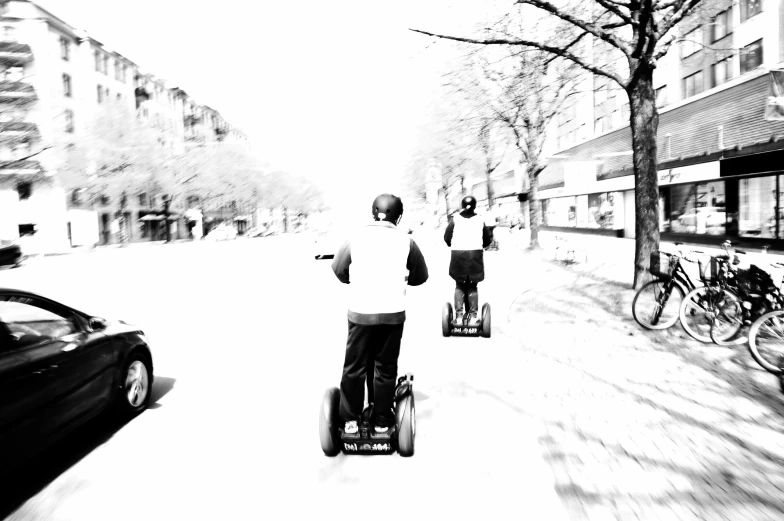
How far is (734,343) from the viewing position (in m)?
7.05

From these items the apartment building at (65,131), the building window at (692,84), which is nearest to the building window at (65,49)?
the apartment building at (65,131)

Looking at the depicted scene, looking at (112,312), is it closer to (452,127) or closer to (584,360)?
(584,360)

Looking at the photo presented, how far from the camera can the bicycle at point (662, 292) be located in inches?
300

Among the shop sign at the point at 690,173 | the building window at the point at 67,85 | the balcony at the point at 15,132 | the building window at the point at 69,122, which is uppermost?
the building window at the point at 67,85

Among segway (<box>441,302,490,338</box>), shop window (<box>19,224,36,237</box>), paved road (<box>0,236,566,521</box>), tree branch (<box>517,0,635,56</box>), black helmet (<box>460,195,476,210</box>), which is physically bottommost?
paved road (<box>0,236,566,521</box>)

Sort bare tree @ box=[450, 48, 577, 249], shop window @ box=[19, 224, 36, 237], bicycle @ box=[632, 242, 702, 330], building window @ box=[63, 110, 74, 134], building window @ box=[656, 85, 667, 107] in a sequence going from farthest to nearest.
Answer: building window @ box=[63, 110, 74, 134] → shop window @ box=[19, 224, 36, 237] → building window @ box=[656, 85, 667, 107] → bare tree @ box=[450, 48, 577, 249] → bicycle @ box=[632, 242, 702, 330]

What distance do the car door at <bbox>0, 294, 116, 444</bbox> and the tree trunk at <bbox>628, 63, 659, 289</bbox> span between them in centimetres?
920

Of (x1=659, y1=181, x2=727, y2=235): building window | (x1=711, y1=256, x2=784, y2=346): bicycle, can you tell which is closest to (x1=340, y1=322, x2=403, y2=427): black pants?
(x1=711, y1=256, x2=784, y2=346): bicycle

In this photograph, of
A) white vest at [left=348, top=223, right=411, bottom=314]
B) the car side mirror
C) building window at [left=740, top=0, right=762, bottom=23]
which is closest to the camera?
white vest at [left=348, top=223, right=411, bottom=314]

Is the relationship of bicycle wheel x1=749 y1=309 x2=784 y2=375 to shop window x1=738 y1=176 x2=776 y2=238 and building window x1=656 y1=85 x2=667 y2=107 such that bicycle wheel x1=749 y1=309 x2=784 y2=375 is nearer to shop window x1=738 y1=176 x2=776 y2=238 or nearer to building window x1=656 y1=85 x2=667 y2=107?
shop window x1=738 y1=176 x2=776 y2=238

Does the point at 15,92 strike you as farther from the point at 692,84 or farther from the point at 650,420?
the point at 692,84

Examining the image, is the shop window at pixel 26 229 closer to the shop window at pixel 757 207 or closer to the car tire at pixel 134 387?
the shop window at pixel 757 207

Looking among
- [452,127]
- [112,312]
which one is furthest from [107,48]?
[112,312]

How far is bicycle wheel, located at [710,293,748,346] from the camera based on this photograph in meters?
6.80
